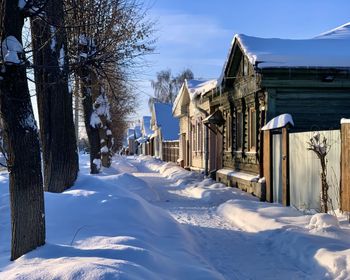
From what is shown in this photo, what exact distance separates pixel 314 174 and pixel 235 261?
3.82 meters

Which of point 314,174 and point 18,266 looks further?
point 314,174

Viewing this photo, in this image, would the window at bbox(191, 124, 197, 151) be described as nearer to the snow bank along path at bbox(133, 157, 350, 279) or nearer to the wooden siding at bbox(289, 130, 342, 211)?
the snow bank along path at bbox(133, 157, 350, 279)

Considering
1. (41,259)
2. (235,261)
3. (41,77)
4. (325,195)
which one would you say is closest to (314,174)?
(325,195)

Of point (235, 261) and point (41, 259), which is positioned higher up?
point (41, 259)

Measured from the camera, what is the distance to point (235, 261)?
7.06 metres

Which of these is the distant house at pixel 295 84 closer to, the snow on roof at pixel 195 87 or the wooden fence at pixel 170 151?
the snow on roof at pixel 195 87

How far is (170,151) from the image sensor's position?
43656 mm

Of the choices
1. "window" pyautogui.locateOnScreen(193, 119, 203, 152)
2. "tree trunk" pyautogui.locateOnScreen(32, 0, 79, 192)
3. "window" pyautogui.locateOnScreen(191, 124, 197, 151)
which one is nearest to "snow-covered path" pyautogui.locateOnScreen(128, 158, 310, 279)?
"tree trunk" pyautogui.locateOnScreen(32, 0, 79, 192)

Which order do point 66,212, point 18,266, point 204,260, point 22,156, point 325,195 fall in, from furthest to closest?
point 325,195, point 66,212, point 204,260, point 22,156, point 18,266

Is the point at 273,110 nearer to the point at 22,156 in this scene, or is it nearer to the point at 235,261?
the point at 235,261

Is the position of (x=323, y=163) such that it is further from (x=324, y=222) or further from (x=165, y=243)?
(x=165, y=243)

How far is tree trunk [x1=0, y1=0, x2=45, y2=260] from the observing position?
5719 mm

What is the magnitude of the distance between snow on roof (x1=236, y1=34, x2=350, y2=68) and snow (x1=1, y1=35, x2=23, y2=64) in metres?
8.39

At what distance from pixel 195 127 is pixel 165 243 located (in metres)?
21.6
